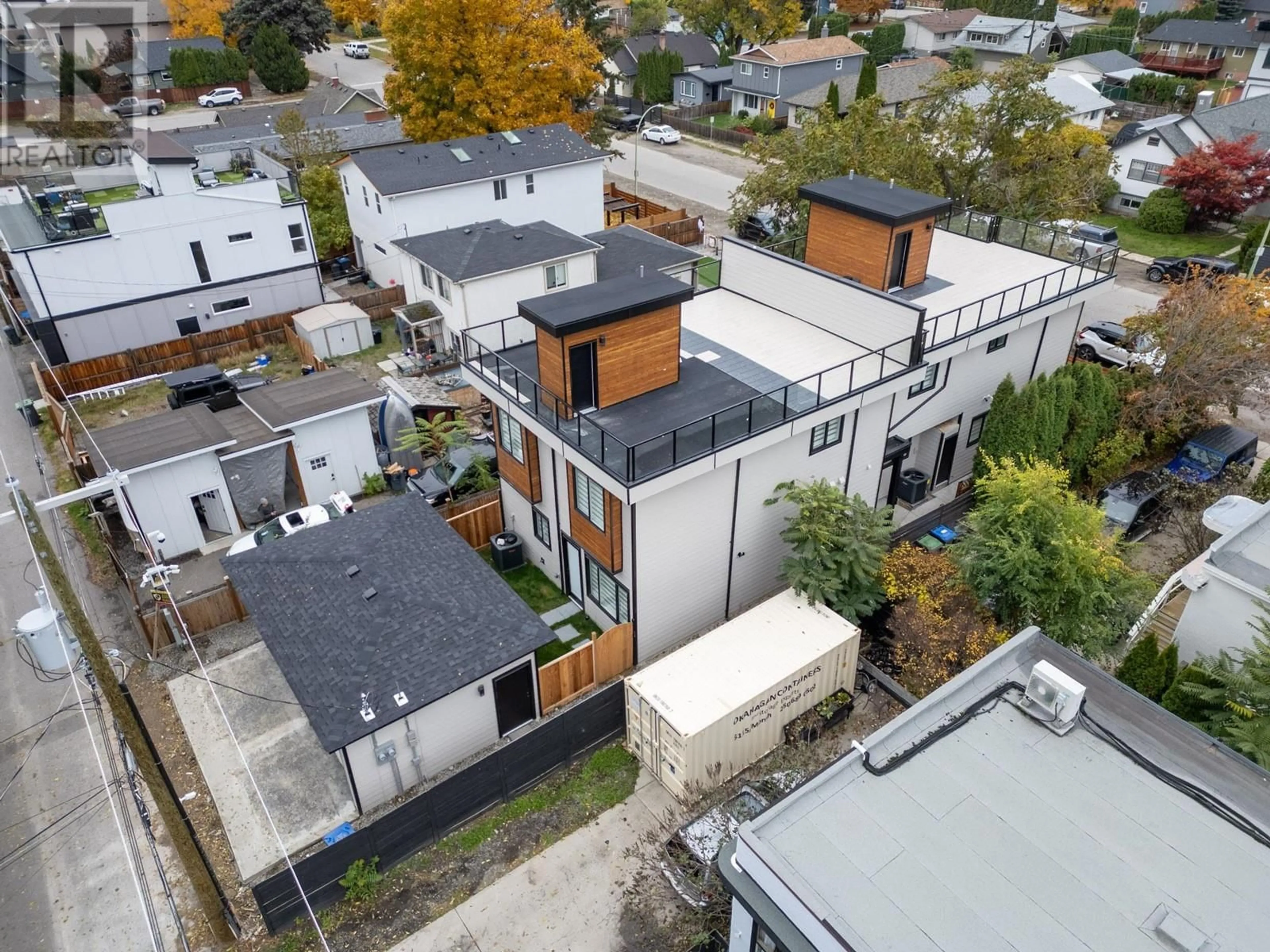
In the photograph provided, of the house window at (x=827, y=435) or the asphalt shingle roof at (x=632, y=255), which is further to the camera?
the asphalt shingle roof at (x=632, y=255)

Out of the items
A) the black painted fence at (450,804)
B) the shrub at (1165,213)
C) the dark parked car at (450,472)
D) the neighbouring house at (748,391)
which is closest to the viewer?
the black painted fence at (450,804)

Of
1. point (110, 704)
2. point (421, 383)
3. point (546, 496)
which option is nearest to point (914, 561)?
point (546, 496)

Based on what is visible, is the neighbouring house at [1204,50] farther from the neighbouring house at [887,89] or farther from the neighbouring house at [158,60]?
the neighbouring house at [158,60]

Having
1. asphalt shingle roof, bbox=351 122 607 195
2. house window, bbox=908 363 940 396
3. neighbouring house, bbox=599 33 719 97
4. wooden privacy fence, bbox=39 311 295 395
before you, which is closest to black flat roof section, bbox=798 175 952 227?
house window, bbox=908 363 940 396

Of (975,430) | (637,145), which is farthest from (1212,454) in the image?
(637,145)

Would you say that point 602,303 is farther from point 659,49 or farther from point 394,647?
point 659,49

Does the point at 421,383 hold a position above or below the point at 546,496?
below

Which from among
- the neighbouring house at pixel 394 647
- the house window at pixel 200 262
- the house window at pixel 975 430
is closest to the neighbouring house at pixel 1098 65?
the house window at pixel 975 430

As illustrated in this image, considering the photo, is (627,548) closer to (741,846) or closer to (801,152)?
(741,846)
